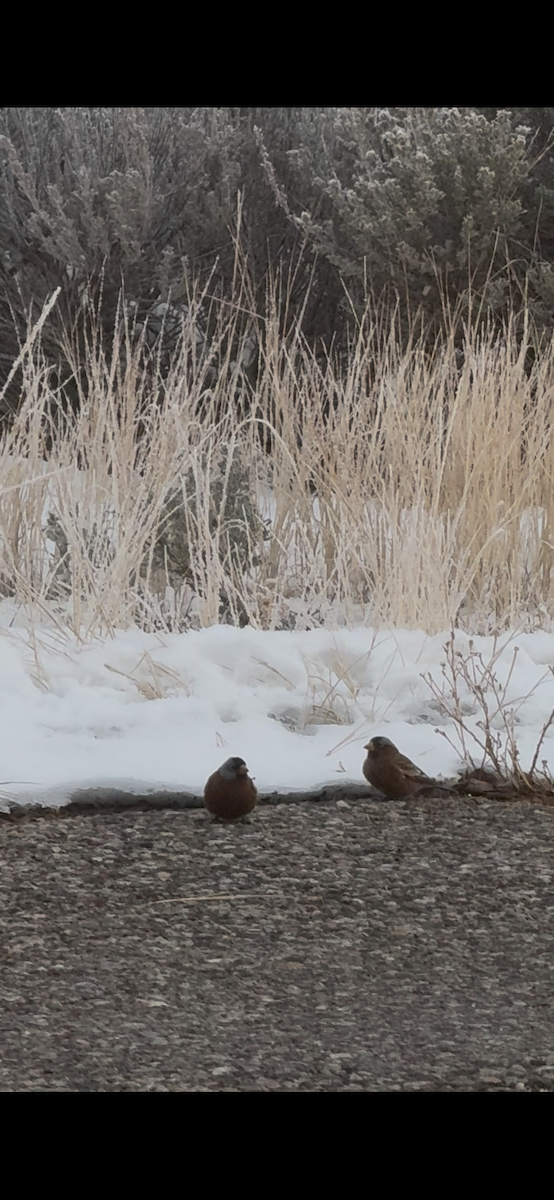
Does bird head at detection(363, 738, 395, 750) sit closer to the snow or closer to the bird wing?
the bird wing

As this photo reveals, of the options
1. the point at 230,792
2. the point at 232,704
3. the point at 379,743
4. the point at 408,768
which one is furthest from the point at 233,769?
the point at 232,704

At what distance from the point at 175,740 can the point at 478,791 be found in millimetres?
824

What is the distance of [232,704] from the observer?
4.38m

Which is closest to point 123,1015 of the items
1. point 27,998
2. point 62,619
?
point 27,998

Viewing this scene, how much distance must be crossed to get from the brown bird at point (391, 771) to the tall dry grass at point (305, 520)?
3.26 ft

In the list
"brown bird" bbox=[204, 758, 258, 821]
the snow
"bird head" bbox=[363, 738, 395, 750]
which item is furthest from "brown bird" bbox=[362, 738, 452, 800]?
"brown bird" bbox=[204, 758, 258, 821]

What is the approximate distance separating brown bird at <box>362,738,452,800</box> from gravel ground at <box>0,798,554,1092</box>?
0.21 ft

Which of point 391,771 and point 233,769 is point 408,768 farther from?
point 233,769

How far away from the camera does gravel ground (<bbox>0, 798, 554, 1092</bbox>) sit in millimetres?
2410

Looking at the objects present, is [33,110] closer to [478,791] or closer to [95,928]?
[478,791]

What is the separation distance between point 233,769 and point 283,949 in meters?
0.76

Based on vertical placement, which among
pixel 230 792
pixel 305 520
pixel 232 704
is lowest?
pixel 230 792

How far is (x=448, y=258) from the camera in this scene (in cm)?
820

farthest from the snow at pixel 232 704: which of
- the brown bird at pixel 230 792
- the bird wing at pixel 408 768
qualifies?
the brown bird at pixel 230 792
